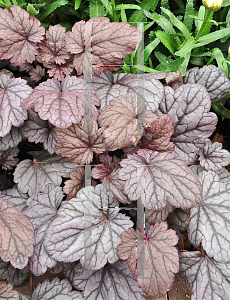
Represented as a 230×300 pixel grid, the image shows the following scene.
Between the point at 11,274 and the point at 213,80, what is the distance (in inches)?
55.3

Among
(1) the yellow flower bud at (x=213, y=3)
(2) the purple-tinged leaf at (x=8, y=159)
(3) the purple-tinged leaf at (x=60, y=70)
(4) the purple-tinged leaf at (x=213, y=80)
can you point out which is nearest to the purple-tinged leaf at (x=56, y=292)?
A: (2) the purple-tinged leaf at (x=8, y=159)

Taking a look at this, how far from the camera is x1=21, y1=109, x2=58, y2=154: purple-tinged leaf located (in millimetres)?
1390

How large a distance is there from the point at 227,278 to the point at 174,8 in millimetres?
1650

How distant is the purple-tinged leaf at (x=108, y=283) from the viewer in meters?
1.19

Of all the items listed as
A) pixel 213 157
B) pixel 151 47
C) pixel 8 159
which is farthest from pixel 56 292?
pixel 151 47

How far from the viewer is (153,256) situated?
3.65 feet

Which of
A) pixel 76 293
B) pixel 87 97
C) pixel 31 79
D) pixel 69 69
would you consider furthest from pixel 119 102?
pixel 76 293

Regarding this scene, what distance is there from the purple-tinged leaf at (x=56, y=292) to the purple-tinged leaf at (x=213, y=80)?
3.85 feet

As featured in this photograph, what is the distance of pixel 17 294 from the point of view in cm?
118

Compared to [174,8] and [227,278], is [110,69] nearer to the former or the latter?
[174,8]

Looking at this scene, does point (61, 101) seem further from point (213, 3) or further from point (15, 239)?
point (213, 3)

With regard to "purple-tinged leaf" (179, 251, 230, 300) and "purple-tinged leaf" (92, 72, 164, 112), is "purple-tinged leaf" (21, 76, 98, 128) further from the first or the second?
"purple-tinged leaf" (179, 251, 230, 300)

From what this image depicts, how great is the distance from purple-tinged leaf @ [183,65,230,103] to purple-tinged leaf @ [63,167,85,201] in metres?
0.78

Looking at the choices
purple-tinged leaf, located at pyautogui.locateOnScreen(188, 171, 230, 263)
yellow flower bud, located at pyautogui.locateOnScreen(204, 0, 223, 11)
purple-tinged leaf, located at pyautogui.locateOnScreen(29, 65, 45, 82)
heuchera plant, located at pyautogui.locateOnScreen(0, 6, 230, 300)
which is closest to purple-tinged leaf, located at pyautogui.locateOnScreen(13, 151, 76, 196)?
heuchera plant, located at pyautogui.locateOnScreen(0, 6, 230, 300)
